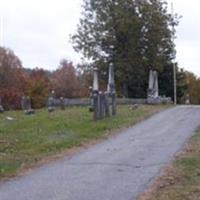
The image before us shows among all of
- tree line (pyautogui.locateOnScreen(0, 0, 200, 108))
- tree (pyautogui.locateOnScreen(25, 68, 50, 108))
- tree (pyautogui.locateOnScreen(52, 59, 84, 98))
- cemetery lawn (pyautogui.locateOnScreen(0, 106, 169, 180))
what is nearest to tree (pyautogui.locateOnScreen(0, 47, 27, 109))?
tree (pyautogui.locateOnScreen(25, 68, 50, 108))

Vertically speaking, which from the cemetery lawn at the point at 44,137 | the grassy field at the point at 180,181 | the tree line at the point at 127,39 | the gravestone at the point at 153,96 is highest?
the tree line at the point at 127,39

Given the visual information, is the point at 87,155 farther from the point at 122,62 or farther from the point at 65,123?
the point at 122,62

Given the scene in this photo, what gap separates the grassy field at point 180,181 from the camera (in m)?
9.88

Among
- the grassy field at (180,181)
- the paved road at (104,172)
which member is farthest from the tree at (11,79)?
the grassy field at (180,181)

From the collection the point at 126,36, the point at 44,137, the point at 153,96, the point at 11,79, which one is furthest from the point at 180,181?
the point at 11,79

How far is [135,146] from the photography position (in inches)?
662

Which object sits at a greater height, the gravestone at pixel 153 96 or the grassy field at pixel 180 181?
the gravestone at pixel 153 96

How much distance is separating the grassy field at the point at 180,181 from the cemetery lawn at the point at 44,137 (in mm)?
2831

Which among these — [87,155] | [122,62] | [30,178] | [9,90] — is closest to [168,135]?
[87,155]

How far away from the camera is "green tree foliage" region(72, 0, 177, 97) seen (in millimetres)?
50906

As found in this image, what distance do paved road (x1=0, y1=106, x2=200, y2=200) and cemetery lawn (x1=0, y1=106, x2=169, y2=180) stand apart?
0.59 meters

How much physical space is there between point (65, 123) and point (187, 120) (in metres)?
4.92

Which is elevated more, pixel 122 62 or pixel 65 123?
pixel 122 62

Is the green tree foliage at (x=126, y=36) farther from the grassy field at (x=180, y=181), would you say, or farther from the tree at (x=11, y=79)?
the grassy field at (x=180, y=181)
